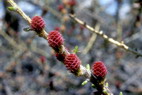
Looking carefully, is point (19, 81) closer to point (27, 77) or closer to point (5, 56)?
point (27, 77)

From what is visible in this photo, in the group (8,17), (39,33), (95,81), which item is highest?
(8,17)

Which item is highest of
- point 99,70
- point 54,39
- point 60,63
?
point 60,63

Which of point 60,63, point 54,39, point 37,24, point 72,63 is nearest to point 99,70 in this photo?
point 72,63

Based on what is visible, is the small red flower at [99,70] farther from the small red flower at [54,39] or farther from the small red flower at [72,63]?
the small red flower at [54,39]

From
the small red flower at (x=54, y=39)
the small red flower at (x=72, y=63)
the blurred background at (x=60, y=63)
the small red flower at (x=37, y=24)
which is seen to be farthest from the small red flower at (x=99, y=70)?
the blurred background at (x=60, y=63)

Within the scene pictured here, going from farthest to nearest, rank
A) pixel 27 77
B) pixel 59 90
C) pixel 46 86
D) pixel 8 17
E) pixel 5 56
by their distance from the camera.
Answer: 1. pixel 8 17
2. pixel 5 56
3. pixel 27 77
4. pixel 46 86
5. pixel 59 90

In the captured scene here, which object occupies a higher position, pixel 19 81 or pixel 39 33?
pixel 19 81

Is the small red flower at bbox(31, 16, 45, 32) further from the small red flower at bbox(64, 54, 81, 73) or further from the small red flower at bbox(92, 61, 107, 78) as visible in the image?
the small red flower at bbox(92, 61, 107, 78)

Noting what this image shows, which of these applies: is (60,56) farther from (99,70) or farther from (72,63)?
(99,70)

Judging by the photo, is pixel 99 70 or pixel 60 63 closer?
pixel 99 70

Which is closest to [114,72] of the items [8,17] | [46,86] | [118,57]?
[118,57]
